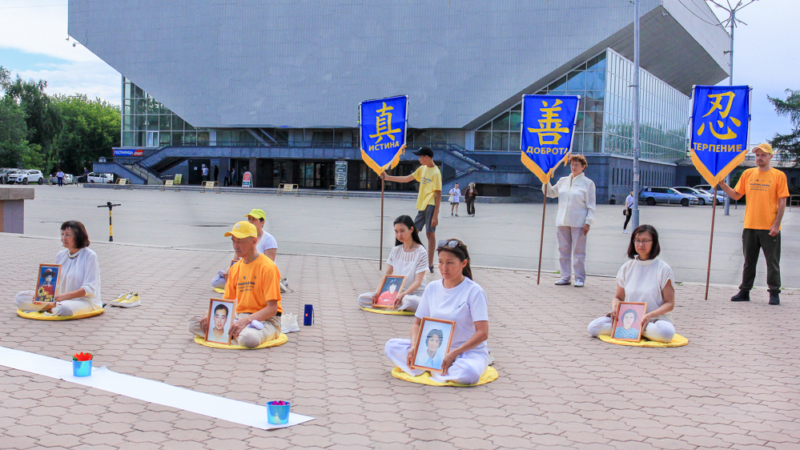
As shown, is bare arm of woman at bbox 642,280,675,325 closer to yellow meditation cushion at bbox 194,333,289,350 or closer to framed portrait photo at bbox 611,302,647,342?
framed portrait photo at bbox 611,302,647,342

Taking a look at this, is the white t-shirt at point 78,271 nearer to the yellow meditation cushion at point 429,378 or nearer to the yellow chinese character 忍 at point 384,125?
the yellow meditation cushion at point 429,378

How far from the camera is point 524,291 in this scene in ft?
32.8

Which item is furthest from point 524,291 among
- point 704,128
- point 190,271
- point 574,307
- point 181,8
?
point 181,8

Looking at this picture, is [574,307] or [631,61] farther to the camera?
[631,61]

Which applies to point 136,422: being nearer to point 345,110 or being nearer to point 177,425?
point 177,425

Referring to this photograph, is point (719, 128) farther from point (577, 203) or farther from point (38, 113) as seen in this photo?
point (38, 113)

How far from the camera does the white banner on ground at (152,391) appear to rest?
443 cm

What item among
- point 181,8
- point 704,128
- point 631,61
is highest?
point 181,8

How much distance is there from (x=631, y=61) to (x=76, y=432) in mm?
58929

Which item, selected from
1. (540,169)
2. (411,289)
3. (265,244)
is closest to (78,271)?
(265,244)

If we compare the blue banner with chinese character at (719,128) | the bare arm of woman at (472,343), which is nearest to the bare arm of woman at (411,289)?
the bare arm of woman at (472,343)

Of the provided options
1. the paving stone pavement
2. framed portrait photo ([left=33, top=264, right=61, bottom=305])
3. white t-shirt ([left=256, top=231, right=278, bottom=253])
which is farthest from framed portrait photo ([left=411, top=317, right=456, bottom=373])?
framed portrait photo ([left=33, top=264, right=61, bottom=305])

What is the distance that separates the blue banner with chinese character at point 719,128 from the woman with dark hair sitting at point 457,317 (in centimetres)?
607

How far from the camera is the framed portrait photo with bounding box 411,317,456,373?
17.1 feet
